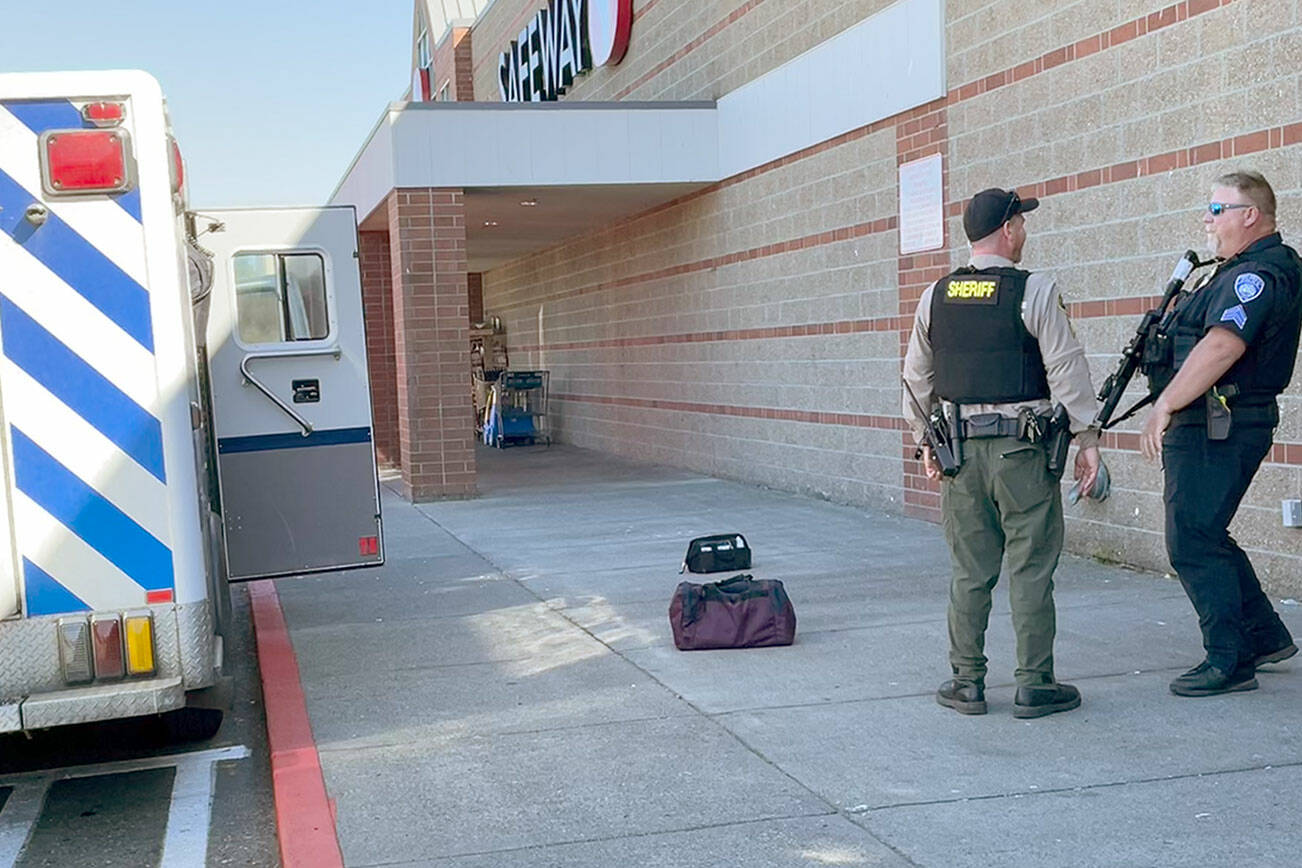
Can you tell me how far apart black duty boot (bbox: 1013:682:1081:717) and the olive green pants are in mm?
41

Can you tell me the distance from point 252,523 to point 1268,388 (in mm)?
5128

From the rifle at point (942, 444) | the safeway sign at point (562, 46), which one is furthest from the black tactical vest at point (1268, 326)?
the safeway sign at point (562, 46)

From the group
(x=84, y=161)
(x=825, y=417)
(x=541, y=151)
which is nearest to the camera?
(x=84, y=161)

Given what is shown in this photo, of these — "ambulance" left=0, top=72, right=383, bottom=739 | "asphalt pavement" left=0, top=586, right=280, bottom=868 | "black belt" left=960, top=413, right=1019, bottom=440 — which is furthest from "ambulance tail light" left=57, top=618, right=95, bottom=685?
"black belt" left=960, top=413, right=1019, bottom=440

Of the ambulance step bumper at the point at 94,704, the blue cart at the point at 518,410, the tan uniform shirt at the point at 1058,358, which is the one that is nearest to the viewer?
the ambulance step bumper at the point at 94,704

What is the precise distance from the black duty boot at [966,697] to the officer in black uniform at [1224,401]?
847 millimetres

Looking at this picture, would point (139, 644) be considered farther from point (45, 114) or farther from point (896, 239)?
point (896, 239)

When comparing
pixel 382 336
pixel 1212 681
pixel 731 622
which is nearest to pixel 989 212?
pixel 1212 681

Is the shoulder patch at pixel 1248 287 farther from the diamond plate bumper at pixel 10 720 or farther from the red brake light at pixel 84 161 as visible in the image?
the diamond plate bumper at pixel 10 720

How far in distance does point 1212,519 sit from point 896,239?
6606 mm

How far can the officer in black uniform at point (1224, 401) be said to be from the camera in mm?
5570

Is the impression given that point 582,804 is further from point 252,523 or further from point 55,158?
point 252,523

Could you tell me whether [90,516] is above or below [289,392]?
below

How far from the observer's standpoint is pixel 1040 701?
5688 millimetres
